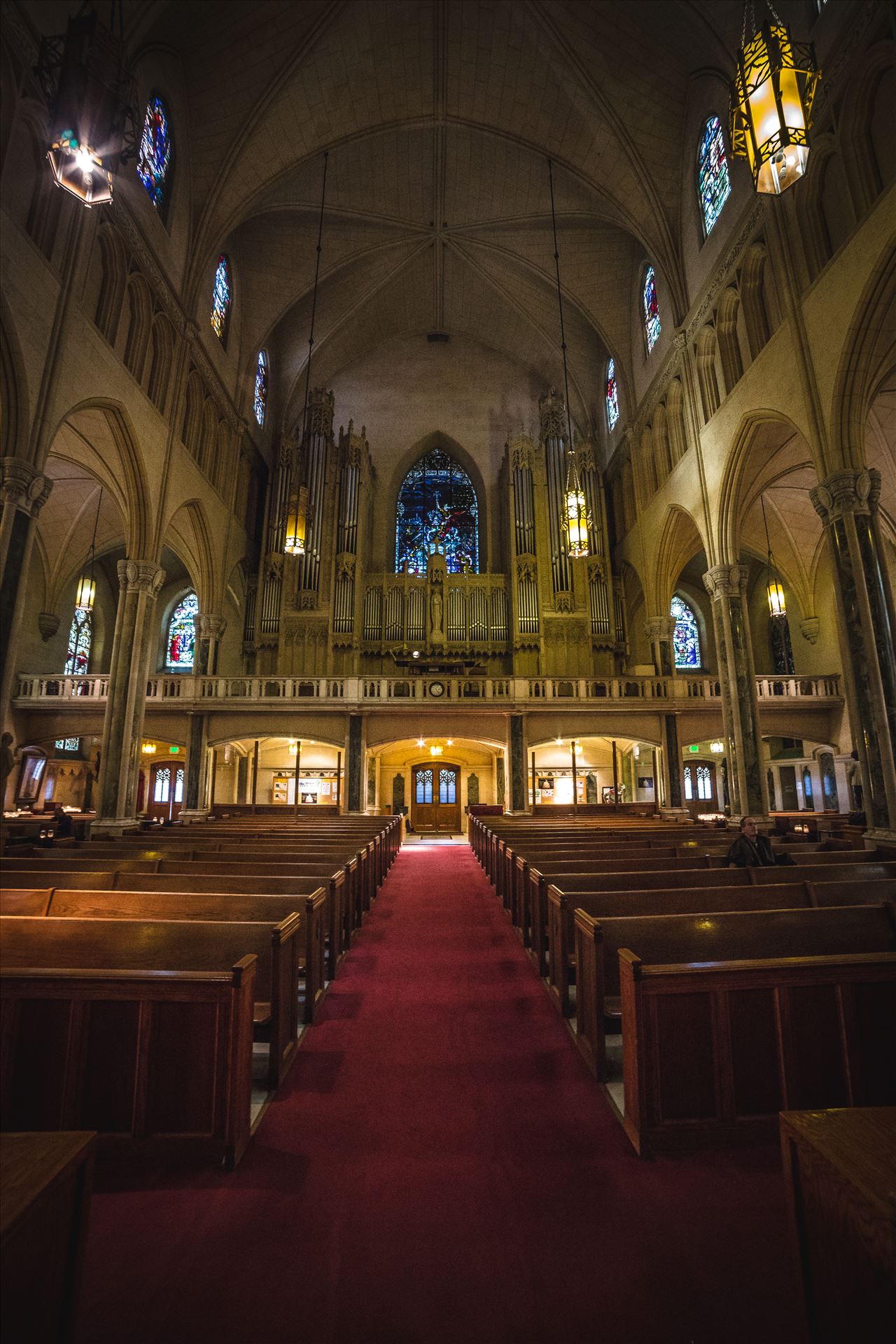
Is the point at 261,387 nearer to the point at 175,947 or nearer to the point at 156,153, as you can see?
the point at 156,153

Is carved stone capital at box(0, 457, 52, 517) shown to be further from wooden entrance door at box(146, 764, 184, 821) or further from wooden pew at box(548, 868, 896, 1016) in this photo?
wooden entrance door at box(146, 764, 184, 821)

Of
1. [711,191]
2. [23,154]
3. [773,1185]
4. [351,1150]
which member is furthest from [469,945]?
[711,191]

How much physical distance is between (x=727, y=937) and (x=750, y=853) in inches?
102

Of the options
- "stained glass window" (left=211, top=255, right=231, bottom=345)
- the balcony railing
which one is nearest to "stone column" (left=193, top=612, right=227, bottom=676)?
the balcony railing

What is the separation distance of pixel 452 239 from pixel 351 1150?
73.3 ft

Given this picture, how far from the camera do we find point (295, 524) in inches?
475

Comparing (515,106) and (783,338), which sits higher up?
(515,106)

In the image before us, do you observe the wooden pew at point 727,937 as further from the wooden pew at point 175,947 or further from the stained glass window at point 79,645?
the stained glass window at point 79,645

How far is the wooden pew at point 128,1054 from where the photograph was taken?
8.31 ft

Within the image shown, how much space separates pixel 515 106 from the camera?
14766mm

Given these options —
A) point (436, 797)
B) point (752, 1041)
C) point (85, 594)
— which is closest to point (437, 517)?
point (436, 797)

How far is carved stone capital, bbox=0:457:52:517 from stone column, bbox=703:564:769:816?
38.0ft

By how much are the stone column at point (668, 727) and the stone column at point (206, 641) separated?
1170cm

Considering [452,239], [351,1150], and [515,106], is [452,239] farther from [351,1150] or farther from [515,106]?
[351,1150]
